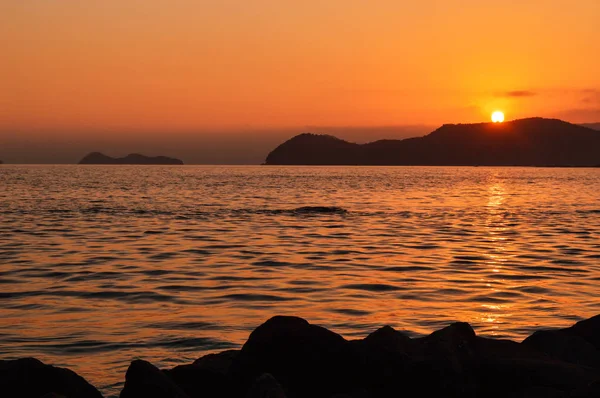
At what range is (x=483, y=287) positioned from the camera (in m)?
18.5

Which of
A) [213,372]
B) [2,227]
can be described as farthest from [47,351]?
[2,227]

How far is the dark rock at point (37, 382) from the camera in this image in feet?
28.7

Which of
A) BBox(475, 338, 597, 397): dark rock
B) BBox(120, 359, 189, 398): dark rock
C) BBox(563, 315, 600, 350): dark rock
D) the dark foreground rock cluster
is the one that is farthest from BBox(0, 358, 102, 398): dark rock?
BBox(563, 315, 600, 350): dark rock

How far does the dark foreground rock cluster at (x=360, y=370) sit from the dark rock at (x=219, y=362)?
3cm

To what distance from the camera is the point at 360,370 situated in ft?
31.1

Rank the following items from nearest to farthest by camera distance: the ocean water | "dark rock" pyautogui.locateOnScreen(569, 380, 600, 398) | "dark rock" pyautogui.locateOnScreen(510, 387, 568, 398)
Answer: "dark rock" pyautogui.locateOnScreen(569, 380, 600, 398)
"dark rock" pyautogui.locateOnScreen(510, 387, 568, 398)
the ocean water

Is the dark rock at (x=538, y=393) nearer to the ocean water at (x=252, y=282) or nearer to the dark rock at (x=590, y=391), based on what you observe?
the dark rock at (x=590, y=391)

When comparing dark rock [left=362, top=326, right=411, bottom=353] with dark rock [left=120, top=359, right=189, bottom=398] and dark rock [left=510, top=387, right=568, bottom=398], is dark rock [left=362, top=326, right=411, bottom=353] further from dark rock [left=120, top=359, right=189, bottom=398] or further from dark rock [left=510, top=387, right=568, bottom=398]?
dark rock [left=120, top=359, right=189, bottom=398]

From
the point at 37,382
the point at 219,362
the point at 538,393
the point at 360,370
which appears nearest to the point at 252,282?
the point at 219,362

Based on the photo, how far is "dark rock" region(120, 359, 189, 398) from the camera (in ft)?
27.8

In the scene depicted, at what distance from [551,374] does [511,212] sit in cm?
4241

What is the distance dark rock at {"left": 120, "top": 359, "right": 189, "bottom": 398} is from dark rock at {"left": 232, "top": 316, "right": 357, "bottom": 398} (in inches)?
48.2

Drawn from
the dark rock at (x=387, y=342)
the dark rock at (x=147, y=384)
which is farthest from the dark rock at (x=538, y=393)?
the dark rock at (x=147, y=384)

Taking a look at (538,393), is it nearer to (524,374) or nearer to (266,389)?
(524,374)
